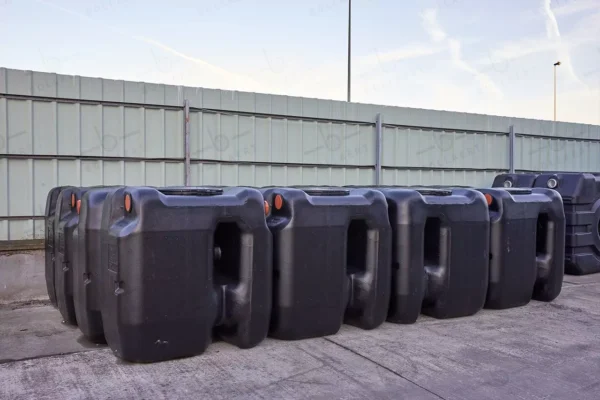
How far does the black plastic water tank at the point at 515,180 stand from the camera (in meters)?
9.44

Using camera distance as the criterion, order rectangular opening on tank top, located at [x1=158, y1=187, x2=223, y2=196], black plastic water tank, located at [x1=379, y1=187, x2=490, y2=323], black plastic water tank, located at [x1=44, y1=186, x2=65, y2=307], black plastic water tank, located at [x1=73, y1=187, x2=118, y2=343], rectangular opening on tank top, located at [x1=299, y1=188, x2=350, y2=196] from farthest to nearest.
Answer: black plastic water tank, located at [x1=44, y1=186, x2=65, y2=307] → black plastic water tank, located at [x1=379, y1=187, x2=490, y2=323] → rectangular opening on tank top, located at [x1=299, y1=188, x2=350, y2=196] → black plastic water tank, located at [x1=73, y1=187, x2=118, y2=343] → rectangular opening on tank top, located at [x1=158, y1=187, x2=223, y2=196]

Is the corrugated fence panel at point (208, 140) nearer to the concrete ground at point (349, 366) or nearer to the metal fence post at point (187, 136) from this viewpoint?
the metal fence post at point (187, 136)

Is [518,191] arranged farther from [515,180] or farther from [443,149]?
[443,149]

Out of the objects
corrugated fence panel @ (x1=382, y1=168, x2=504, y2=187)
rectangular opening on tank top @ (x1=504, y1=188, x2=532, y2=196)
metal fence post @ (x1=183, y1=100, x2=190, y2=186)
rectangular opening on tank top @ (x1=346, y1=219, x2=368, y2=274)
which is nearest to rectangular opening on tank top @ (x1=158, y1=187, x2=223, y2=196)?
rectangular opening on tank top @ (x1=346, y1=219, x2=368, y2=274)

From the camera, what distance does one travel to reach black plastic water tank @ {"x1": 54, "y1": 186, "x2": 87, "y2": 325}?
5189mm

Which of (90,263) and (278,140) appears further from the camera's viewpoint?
(278,140)

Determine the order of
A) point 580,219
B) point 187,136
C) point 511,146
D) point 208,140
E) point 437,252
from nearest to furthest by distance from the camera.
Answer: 1. point 437,252
2. point 187,136
3. point 208,140
4. point 580,219
5. point 511,146

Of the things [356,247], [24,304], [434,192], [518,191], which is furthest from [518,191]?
[24,304]

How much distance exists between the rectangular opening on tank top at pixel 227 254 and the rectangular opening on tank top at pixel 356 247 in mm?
1236

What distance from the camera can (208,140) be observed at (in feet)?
26.3

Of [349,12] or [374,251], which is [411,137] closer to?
[374,251]

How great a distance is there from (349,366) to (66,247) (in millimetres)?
3035

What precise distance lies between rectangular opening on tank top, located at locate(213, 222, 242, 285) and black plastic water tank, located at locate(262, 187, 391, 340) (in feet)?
1.26

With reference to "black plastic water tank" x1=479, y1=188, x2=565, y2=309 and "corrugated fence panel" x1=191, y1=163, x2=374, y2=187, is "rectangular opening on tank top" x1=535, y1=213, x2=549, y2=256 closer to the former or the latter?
"black plastic water tank" x1=479, y1=188, x2=565, y2=309
